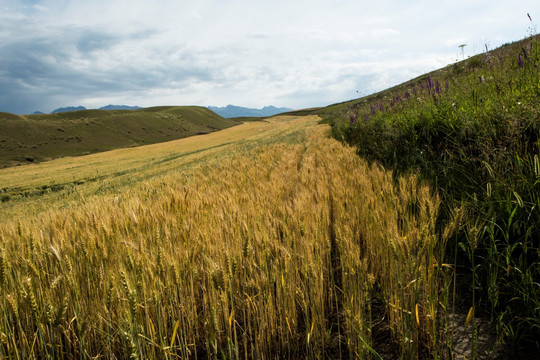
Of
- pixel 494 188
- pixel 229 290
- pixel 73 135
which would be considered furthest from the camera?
pixel 73 135

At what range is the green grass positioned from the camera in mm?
1209

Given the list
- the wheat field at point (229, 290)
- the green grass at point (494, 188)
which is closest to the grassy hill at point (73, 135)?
the wheat field at point (229, 290)

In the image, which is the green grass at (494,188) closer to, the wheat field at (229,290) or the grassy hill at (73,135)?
the wheat field at (229,290)

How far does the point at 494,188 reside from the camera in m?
1.81

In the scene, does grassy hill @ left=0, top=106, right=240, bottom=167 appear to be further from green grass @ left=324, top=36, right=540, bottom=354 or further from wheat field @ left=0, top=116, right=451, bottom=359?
green grass @ left=324, top=36, right=540, bottom=354

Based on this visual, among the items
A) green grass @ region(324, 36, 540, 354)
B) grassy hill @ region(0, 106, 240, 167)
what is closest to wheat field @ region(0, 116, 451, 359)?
green grass @ region(324, 36, 540, 354)

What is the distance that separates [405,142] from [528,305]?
3.04 m

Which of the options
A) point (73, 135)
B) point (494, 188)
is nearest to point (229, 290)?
point (494, 188)

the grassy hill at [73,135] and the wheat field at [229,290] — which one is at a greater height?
the grassy hill at [73,135]

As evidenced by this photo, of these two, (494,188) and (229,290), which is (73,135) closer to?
(229,290)

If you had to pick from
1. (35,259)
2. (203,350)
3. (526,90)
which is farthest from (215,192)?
(526,90)

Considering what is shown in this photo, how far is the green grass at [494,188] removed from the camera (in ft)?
3.97

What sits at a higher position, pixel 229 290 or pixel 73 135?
pixel 73 135

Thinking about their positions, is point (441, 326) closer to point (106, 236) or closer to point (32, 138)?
point (106, 236)
